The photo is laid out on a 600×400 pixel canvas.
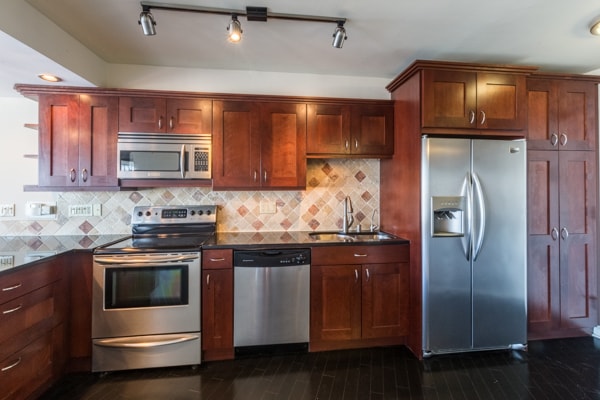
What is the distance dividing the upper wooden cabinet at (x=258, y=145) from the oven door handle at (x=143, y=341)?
1.24m

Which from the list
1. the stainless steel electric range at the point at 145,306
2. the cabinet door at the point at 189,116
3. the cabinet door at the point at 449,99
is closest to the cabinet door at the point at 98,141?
the cabinet door at the point at 189,116

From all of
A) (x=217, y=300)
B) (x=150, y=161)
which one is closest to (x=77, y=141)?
(x=150, y=161)

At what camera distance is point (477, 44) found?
2369 millimetres

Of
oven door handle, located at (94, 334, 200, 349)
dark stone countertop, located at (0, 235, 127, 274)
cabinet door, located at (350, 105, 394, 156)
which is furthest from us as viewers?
cabinet door, located at (350, 105, 394, 156)

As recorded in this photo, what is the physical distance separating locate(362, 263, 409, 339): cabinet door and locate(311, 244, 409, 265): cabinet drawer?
0.05 meters

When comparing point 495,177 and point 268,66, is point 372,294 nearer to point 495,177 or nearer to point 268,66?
point 495,177

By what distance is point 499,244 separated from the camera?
2336mm

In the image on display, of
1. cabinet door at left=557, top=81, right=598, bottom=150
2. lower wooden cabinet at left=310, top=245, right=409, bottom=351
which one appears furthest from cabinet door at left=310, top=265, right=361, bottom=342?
cabinet door at left=557, top=81, right=598, bottom=150

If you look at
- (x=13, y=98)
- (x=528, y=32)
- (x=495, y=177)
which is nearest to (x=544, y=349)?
(x=495, y=177)

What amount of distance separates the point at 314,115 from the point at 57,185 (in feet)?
7.46

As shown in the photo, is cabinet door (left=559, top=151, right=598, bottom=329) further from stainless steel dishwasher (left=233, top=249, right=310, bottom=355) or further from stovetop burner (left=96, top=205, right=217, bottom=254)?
stovetop burner (left=96, top=205, right=217, bottom=254)

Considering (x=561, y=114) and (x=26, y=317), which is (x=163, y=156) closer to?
(x=26, y=317)

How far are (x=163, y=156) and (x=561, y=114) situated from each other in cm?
359

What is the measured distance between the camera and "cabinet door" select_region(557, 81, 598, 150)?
8.53 feet
